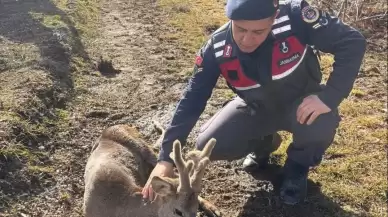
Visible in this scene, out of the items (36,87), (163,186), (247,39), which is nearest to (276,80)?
(247,39)

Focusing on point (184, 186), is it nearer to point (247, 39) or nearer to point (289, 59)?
point (247, 39)

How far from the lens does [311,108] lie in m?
4.12

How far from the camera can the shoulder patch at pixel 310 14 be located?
13.6 ft

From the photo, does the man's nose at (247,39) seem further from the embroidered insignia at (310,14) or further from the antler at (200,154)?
the antler at (200,154)

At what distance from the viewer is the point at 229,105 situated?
5.00m

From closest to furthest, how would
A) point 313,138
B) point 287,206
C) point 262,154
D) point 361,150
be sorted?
point 313,138, point 287,206, point 262,154, point 361,150

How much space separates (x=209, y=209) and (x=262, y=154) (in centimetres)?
82

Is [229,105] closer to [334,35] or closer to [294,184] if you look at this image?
[294,184]

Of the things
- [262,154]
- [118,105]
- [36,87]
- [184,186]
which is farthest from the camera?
[118,105]

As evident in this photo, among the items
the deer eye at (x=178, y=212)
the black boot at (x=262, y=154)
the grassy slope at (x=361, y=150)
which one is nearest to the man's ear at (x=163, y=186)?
the deer eye at (x=178, y=212)

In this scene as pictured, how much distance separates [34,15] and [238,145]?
5.45m

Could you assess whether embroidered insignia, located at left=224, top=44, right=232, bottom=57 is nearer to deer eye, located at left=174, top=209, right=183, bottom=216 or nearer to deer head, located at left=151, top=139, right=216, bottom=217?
deer head, located at left=151, top=139, right=216, bottom=217

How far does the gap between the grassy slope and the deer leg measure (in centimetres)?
108

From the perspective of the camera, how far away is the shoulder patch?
13.6ft
